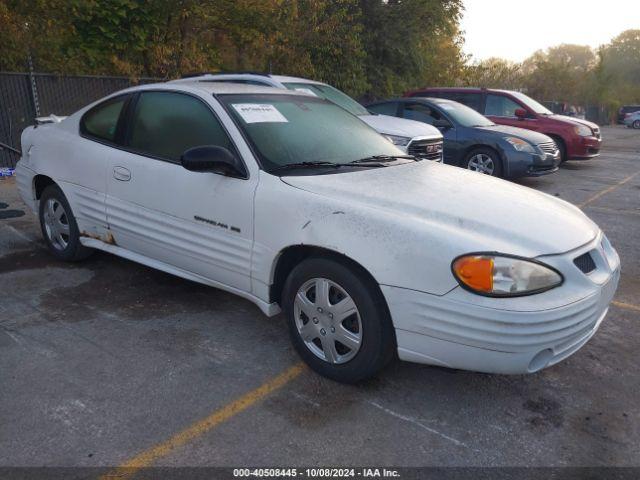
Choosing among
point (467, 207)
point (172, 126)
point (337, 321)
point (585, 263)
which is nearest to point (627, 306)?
point (585, 263)

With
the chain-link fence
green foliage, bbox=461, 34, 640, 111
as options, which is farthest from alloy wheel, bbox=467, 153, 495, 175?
green foliage, bbox=461, 34, 640, 111

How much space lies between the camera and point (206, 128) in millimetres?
3590

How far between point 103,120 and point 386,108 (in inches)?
276

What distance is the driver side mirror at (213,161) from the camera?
3.17 metres

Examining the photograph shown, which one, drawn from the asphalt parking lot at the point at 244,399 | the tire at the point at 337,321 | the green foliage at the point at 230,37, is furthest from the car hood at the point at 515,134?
the tire at the point at 337,321

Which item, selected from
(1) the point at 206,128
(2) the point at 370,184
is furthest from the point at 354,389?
(1) the point at 206,128

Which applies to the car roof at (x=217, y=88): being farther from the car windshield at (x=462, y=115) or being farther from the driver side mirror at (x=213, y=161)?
the car windshield at (x=462, y=115)

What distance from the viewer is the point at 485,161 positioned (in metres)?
9.56

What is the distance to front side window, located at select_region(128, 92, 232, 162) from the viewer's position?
3.58 meters

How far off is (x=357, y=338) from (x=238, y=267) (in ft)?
3.02

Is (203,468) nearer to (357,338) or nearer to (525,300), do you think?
(357,338)

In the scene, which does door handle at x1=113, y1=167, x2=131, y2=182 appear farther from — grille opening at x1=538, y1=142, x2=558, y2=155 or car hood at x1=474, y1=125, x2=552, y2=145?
grille opening at x1=538, y1=142, x2=558, y2=155

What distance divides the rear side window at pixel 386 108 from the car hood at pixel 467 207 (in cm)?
701

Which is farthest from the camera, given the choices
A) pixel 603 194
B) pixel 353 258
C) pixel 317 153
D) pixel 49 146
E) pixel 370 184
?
pixel 603 194
